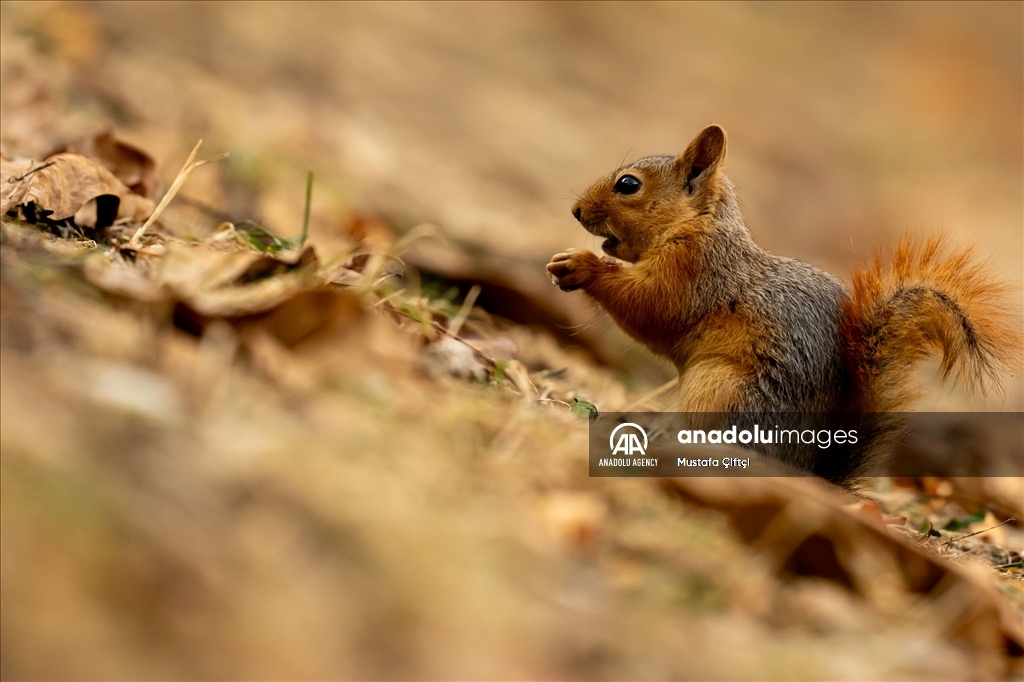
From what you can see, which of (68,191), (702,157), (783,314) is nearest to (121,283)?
(68,191)

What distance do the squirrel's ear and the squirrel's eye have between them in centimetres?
16

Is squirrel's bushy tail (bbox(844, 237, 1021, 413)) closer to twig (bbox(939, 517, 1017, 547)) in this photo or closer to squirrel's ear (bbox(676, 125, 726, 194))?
twig (bbox(939, 517, 1017, 547))

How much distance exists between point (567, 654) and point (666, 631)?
23cm

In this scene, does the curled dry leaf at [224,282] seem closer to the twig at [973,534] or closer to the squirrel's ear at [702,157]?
the squirrel's ear at [702,157]

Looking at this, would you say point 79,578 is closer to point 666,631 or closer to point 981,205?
point 666,631

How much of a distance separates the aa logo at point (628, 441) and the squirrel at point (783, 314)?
1.53 feet

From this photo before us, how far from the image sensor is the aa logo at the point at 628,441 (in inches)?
80.4

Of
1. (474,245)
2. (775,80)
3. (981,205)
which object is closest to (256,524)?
(474,245)

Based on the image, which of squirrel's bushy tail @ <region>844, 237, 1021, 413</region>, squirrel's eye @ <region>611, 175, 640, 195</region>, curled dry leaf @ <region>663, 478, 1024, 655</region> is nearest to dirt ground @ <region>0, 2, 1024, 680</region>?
curled dry leaf @ <region>663, 478, 1024, 655</region>

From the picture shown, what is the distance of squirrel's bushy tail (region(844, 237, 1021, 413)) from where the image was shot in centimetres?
273

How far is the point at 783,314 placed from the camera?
2.88 metres

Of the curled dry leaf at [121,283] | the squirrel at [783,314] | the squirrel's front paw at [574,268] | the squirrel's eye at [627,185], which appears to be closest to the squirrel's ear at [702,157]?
the squirrel at [783,314]

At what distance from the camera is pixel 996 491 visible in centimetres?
353

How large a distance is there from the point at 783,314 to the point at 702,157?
0.68 m
